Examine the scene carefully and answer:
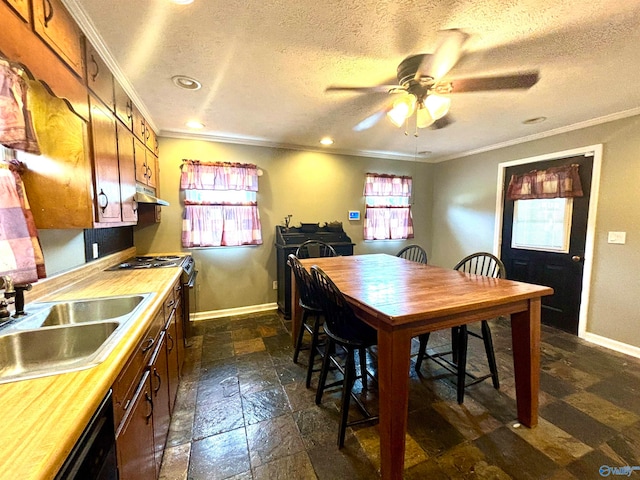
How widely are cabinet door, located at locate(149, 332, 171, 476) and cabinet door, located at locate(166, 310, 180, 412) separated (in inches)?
3.2

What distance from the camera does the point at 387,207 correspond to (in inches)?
173

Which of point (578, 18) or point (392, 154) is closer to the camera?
point (578, 18)

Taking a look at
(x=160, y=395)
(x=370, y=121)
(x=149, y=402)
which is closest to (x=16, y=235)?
(x=149, y=402)

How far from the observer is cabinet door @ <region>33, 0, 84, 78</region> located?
1099 mm

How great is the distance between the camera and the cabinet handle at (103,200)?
1.50m

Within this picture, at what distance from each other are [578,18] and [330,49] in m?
1.27

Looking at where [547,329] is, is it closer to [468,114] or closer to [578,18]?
[468,114]

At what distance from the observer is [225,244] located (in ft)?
11.3

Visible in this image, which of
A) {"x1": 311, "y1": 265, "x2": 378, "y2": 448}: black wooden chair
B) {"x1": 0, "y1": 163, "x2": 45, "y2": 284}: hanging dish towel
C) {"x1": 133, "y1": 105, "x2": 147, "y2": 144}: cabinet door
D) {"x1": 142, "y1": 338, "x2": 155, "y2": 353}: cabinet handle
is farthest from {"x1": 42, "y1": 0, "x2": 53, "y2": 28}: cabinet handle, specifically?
{"x1": 311, "y1": 265, "x2": 378, "y2": 448}: black wooden chair

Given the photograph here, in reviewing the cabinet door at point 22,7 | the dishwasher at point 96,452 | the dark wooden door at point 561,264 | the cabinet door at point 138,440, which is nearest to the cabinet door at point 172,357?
the cabinet door at point 138,440

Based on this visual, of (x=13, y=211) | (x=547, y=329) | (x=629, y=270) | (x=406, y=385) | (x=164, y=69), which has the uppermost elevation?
(x=164, y=69)

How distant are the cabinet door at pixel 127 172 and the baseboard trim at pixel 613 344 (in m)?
4.44

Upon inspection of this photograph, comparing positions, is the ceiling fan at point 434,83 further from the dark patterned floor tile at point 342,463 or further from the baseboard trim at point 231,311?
the baseboard trim at point 231,311

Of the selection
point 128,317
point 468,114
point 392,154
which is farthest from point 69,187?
point 392,154
